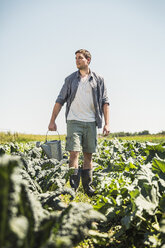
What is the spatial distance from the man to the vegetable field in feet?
1.23

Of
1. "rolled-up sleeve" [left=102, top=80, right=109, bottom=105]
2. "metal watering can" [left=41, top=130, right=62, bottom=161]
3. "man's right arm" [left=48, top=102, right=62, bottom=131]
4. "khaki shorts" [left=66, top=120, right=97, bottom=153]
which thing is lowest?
"metal watering can" [left=41, top=130, right=62, bottom=161]

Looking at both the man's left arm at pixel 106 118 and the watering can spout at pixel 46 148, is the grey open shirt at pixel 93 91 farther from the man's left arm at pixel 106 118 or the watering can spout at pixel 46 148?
the watering can spout at pixel 46 148

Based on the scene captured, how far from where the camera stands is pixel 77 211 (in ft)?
4.64

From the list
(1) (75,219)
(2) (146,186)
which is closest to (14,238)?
(1) (75,219)

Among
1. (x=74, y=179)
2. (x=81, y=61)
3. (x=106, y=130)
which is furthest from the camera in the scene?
(x=106, y=130)

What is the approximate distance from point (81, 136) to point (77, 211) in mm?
2194

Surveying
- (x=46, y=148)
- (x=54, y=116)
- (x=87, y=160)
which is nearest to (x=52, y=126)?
(x=54, y=116)

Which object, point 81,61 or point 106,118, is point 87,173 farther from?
point 81,61

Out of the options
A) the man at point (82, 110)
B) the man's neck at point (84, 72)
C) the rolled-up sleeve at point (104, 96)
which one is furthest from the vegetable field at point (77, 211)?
the man's neck at point (84, 72)

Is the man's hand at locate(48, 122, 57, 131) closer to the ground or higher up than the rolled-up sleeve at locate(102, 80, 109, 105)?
closer to the ground

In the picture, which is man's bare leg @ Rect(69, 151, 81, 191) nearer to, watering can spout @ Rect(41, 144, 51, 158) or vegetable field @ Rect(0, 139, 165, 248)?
vegetable field @ Rect(0, 139, 165, 248)

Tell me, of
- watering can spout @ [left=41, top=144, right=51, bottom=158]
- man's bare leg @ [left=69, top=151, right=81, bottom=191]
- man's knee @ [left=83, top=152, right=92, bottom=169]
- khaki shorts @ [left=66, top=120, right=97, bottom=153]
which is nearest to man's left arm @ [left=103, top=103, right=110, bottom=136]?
khaki shorts @ [left=66, top=120, right=97, bottom=153]

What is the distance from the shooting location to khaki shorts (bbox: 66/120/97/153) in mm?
3426

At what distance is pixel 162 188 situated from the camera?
2.12 meters
